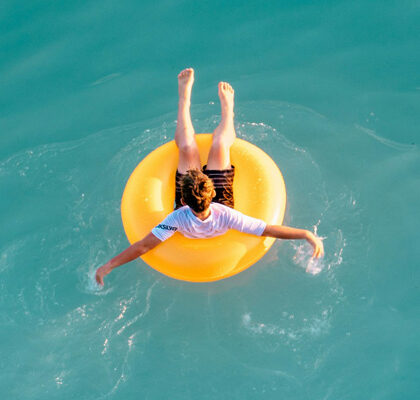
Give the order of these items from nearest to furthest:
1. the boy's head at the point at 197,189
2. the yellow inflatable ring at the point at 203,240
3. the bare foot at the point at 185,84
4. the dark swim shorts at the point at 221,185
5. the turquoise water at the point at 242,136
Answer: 1. the boy's head at the point at 197,189
2. the yellow inflatable ring at the point at 203,240
3. the dark swim shorts at the point at 221,185
4. the turquoise water at the point at 242,136
5. the bare foot at the point at 185,84

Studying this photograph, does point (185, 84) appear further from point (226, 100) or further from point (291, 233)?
point (291, 233)

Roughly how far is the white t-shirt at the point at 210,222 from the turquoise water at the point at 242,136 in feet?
2.91

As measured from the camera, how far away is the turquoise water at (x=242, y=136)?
3672mm

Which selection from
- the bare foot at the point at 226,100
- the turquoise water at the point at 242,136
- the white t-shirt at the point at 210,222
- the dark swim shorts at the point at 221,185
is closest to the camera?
the white t-shirt at the point at 210,222

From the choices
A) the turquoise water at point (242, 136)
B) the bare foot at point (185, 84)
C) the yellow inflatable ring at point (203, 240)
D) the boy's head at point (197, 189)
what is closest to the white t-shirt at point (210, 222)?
the yellow inflatable ring at point (203, 240)

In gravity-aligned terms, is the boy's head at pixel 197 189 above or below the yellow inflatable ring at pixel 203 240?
above

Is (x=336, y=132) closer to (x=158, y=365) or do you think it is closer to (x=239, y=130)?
(x=239, y=130)

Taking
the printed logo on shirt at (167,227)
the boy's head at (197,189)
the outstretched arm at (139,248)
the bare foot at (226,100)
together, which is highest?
the bare foot at (226,100)

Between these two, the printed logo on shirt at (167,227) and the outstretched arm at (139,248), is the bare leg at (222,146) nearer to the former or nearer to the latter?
the printed logo on shirt at (167,227)

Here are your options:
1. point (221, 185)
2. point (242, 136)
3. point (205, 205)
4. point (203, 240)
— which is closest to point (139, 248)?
point (203, 240)

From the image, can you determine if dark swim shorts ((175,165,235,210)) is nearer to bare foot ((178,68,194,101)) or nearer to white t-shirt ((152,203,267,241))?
white t-shirt ((152,203,267,241))

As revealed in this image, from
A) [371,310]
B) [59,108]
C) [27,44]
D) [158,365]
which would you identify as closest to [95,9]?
[27,44]

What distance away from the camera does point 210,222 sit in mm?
A: 3100

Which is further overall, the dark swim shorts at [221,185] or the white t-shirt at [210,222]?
the dark swim shorts at [221,185]
